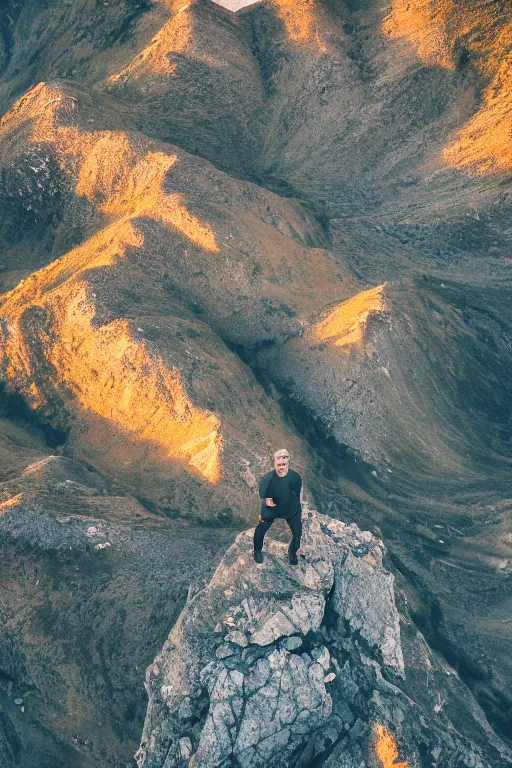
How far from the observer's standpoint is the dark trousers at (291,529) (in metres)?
11.2

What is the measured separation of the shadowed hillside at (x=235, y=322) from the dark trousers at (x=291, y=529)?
3228 millimetres

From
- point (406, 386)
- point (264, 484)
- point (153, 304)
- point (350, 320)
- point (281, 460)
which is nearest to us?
point (281, 460)

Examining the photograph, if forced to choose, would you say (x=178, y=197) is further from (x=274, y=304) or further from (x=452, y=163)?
(x=452, y=163)

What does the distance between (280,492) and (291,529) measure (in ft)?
3.97

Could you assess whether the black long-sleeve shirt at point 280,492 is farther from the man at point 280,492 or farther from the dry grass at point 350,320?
the dry grass at point 350,320

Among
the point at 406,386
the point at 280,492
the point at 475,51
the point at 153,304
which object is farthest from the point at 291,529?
the point at 475,51

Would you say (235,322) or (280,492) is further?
(235,322)

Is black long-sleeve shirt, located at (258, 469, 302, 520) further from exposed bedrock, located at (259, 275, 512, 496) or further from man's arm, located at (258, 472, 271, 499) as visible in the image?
exposed bedrock, located at (259, 275, 512, 496)

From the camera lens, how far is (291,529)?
11531mm

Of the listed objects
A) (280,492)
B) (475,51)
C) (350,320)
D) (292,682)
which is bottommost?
(292,682)

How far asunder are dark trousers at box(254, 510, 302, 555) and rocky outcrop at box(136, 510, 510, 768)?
23.9 inches

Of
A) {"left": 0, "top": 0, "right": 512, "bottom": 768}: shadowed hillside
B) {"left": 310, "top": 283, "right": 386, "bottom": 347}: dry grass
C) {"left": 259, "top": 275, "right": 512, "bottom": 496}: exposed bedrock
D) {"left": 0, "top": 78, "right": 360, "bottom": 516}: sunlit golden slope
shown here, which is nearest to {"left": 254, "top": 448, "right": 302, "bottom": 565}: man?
{"left": 0, "top": 0, "right": 512, "bottom": 768}: shadowed hillside

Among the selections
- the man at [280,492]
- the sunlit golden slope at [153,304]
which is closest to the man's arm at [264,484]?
the man at [280,492]

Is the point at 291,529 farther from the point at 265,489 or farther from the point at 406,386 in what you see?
the point at 406,386
